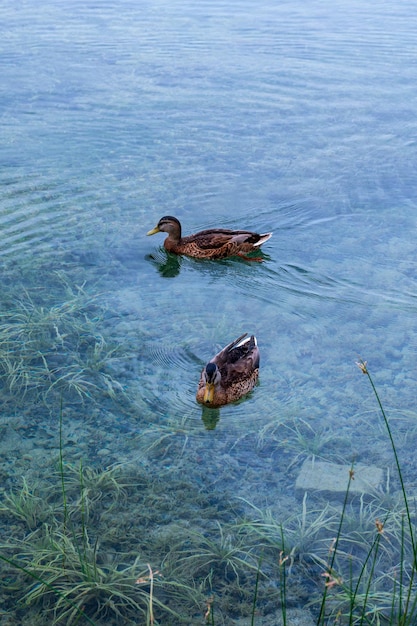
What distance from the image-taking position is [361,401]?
16.2ft

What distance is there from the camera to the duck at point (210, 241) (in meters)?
6.82

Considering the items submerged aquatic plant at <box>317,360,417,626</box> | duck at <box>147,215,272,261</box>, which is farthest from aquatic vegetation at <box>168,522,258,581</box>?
duck at <box>147,215,272,261</box>

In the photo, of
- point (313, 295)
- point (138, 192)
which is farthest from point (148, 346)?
point (138, 192)

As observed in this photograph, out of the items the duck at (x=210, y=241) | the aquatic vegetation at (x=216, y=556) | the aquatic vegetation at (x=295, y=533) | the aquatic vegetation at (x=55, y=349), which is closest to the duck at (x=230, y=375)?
the aquatic vegetation at (x=55, y=349)

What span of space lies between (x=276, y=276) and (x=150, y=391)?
201 centimetres

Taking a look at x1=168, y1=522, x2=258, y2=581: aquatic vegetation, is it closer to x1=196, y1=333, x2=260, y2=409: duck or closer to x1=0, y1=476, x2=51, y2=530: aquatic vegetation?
x1=0, y1=476, x2=51, y2=530: aquatic vegetation

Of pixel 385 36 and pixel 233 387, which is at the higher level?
pixel 385 36

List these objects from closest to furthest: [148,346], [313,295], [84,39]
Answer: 1. [148,346]
2. [313,295]
3. [84,39]

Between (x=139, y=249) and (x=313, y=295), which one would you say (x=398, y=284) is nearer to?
(x=313, y=295)

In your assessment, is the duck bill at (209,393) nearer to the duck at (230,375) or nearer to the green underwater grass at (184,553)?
the duck at (230,375)

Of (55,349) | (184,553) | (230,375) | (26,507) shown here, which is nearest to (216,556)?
(184,553)

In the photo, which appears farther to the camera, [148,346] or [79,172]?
[79,172]

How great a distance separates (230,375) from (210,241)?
88.0 inches

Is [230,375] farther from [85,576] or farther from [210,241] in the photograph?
→ [210,241]
